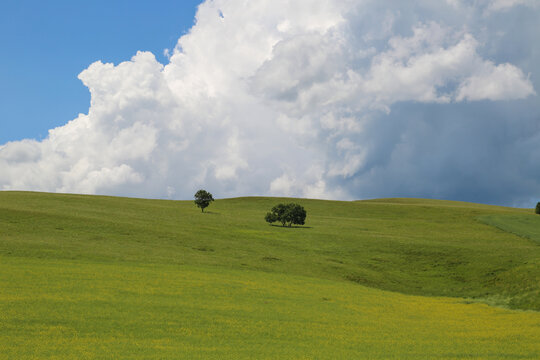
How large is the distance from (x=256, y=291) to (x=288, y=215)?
43.8 meters

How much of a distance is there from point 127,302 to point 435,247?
4088 cm

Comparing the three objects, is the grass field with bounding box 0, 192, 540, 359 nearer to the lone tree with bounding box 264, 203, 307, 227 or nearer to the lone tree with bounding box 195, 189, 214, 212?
the lone tree with bounding box 264, 203, 307, 227

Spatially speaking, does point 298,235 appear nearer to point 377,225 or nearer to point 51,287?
point 377,225

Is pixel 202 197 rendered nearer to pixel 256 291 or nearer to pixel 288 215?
pixel 288 215

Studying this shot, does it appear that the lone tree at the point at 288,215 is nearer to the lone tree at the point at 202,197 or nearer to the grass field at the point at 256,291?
the grass field at the point at 256,291

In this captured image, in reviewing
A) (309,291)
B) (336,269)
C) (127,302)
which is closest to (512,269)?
(336,269)

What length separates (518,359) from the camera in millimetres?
16812

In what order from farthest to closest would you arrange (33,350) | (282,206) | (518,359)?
(282,206) → (518,359) → (33,350)

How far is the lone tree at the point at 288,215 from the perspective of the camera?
72.4 m

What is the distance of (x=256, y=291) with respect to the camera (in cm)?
2875

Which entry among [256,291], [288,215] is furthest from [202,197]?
[256,291]

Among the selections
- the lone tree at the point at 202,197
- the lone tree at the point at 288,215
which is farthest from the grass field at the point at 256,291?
the lone tree at the point at 202,197

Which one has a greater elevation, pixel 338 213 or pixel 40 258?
pixel 338 213

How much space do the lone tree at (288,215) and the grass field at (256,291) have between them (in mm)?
5018
